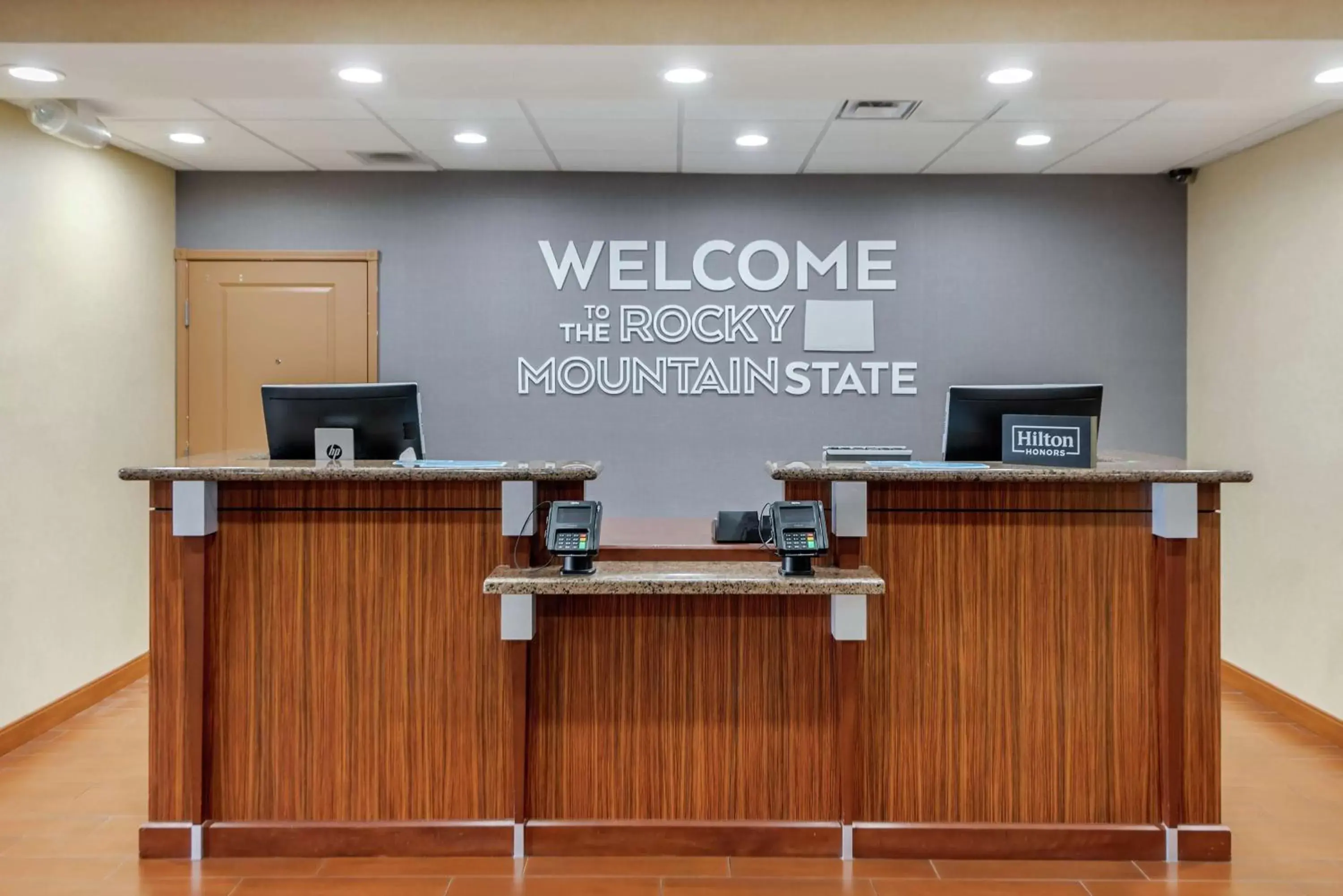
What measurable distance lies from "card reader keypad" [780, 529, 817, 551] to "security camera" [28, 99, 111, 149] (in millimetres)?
3683

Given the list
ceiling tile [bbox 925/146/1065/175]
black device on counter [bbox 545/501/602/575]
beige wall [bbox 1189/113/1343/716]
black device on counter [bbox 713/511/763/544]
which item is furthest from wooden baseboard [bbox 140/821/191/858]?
beige wall [bbox 1189/113/1343/716]

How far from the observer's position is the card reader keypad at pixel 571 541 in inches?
110

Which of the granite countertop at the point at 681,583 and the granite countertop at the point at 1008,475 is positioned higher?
the granite countertop at the point at 1008,475

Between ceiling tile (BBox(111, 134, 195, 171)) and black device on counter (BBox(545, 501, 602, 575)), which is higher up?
ceiling tile (BBox(111, 134, 195, 171))

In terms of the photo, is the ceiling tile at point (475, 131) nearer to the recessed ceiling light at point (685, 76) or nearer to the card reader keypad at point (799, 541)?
the recessed ceiling light at point (685, 76)

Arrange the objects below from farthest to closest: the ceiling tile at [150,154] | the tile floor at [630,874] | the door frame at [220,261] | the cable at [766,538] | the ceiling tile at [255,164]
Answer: the door frame at [220,261]
the ceiling tile at [255,164]
the ceiling tile at [150,154]
the cable at [766,538]
the tile floor at [630,874]

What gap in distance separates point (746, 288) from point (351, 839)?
146 inches

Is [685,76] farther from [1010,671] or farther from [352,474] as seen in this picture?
[1010,671]

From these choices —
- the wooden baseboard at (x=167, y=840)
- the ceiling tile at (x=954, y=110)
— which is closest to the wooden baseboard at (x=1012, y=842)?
the wooden baseboard at (x=167, y=840)

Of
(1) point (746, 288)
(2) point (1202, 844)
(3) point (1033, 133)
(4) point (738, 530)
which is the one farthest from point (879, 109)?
(2) point (1202, 844)

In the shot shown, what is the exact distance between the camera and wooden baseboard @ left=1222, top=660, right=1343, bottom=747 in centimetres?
433

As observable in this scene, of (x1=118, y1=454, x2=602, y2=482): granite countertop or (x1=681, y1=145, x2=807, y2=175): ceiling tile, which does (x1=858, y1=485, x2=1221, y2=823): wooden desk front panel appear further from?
(x1=681, y1=145, x2=807, y2=175): ceiling tile

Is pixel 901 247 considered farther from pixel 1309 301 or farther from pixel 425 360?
pixel 425 360

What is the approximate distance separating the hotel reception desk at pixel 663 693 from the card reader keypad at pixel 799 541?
0.88 ft
